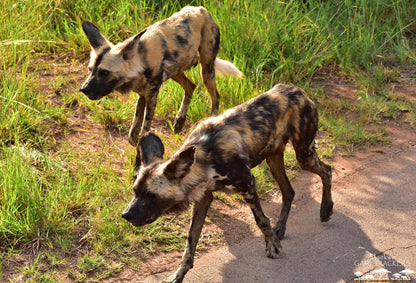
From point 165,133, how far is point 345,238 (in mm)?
1951

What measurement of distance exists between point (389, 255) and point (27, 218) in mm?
2317

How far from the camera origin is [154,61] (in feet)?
15.6

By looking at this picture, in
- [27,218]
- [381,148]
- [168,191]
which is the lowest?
[381,148]

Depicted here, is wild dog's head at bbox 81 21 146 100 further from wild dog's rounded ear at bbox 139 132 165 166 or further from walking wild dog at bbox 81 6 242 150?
wild dog's rounded ear at bbox 139 132 165 166

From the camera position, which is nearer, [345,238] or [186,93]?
[345,238]

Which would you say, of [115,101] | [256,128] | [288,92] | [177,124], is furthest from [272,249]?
[115,101]

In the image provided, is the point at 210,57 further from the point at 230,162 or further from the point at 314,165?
the point at 230,162

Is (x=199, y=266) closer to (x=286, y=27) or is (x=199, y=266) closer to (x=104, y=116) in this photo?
(x=104, y=116)

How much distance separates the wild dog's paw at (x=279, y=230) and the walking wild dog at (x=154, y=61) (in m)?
1.35

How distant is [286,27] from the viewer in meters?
6.48

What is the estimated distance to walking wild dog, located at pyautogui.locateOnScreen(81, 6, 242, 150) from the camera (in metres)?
4.50

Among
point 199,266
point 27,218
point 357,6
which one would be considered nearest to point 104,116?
point 27,218

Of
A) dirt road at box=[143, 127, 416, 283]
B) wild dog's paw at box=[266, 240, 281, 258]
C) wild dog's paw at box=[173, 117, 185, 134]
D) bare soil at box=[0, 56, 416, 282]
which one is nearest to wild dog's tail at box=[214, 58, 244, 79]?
wild dog's paw at box=[173, 117, 185, 134]

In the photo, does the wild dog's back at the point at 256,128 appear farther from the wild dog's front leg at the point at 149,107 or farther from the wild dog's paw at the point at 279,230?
the wild dog's front leg at the point at 149,107
